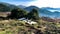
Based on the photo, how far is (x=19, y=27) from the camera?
3061 millimetres

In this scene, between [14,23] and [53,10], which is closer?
[14,23]

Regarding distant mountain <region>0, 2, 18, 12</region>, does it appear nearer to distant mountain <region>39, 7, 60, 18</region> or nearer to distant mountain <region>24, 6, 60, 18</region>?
distant mountain <region>24, 6, 60, 18</region>

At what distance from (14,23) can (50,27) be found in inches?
32.6

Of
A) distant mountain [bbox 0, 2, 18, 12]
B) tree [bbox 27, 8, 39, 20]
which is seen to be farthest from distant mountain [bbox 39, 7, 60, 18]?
distant mountain [bbox 0, 2, 18, 12]

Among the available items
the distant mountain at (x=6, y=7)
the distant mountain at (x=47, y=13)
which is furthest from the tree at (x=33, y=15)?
the distant mountain at (x=6, y=7)

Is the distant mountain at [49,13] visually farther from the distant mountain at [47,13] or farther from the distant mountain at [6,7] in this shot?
the distant mountain at [6,7]

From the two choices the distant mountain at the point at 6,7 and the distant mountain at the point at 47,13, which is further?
the distant mountain at the point at 47,13

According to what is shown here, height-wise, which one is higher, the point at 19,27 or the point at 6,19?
the point at 6,19

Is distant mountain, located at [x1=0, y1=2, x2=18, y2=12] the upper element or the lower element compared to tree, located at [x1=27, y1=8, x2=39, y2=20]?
upper

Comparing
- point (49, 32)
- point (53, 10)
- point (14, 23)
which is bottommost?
point (49, 32)

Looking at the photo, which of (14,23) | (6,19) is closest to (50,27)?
(14,23)

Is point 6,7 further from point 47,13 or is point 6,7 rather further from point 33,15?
point 47,13

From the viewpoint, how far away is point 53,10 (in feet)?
10.8

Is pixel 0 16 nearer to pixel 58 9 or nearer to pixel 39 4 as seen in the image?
pixel 39 4
